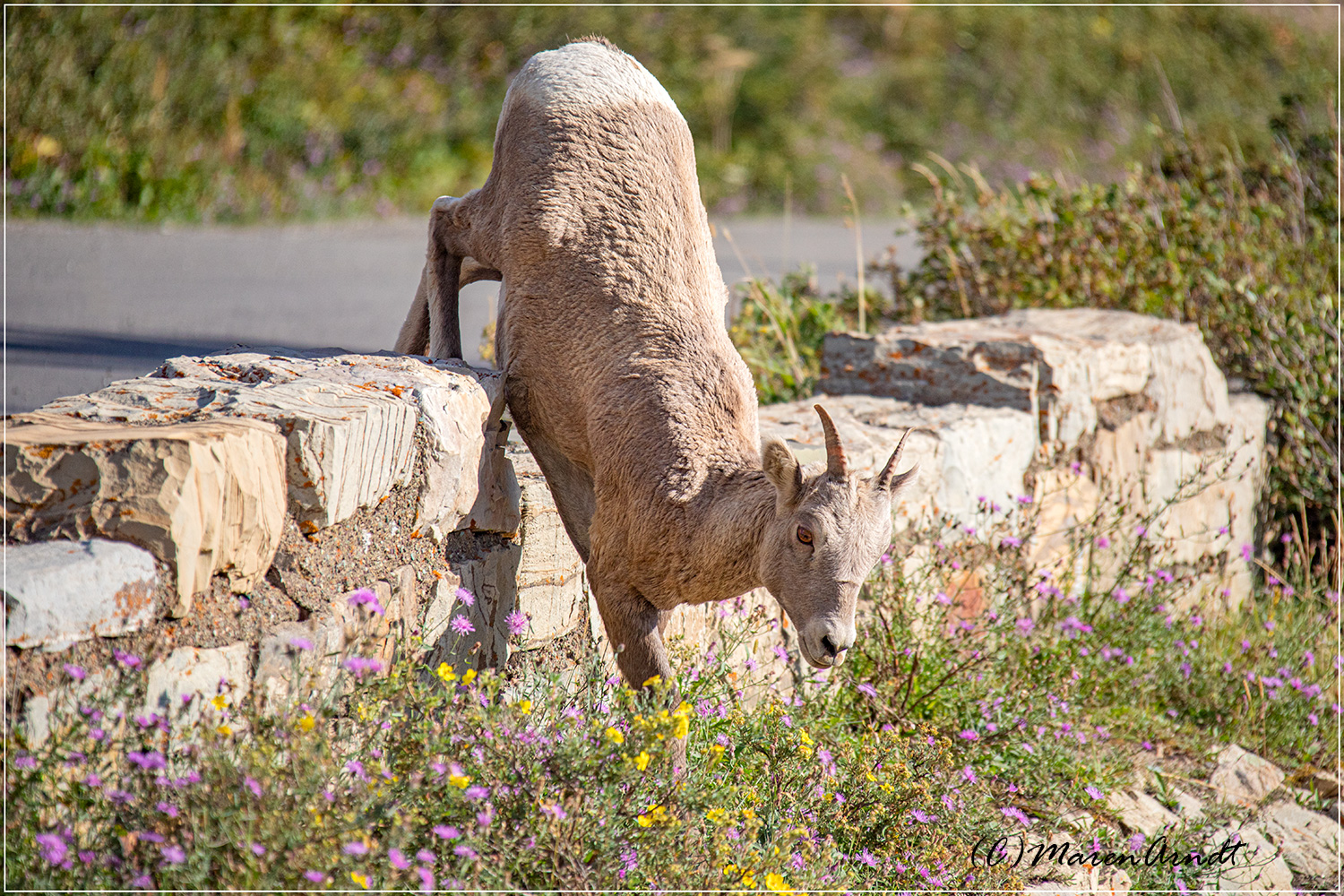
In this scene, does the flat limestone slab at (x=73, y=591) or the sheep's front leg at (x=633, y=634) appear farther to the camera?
the sheep's front leg at (x=633, y=634)

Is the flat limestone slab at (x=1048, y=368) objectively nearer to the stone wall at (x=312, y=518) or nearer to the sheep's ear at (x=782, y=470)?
the stone wall at (x=312, y=518)

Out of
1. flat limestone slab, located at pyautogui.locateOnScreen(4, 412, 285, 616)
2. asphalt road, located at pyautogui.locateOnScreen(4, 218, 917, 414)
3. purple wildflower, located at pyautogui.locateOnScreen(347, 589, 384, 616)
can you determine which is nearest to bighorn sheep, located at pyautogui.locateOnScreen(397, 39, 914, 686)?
purple wildflower, located at pyautogui.locateOnScreen(347, 589, 384, 616)

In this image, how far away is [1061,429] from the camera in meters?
5.42

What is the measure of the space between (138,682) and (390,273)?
7.38m

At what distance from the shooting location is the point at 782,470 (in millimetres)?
2852

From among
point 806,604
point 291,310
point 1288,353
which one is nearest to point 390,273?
point 291,310

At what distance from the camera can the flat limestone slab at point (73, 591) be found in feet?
7.02

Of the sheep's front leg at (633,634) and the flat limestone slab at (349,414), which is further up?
the flat limestone slab at (349,414)

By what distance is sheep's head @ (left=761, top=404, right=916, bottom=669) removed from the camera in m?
2.77

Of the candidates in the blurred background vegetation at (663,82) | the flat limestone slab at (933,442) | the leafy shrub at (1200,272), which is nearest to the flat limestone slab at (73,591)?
the flat limestone slab at (933,442)

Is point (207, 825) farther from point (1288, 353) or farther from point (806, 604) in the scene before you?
point (1288, 353)

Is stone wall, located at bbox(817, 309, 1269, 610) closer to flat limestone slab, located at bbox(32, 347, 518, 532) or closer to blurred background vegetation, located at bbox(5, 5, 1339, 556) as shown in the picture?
blurred background vegetation, located at bbox(5, 5, 1339, 556)

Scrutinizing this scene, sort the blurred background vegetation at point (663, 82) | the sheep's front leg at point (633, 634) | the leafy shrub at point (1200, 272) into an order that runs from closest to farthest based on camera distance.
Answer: the sheep's front leg at point (633, 634) < the leafy shrub at point (1200, 272) < the blurred background vegetation at point (663, 82)

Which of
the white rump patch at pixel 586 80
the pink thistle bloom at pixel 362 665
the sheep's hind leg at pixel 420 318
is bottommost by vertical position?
the pink thistle bloom at pixel 362 665
